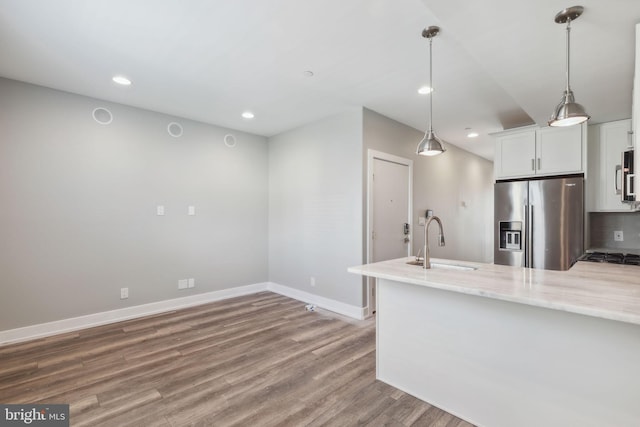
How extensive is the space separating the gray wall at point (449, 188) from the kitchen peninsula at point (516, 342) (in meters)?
2.22

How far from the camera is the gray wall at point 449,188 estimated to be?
13.7ft

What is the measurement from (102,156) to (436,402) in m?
4.26

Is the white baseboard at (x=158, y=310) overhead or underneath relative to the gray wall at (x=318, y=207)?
underneath

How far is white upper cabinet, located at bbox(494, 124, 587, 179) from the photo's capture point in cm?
340

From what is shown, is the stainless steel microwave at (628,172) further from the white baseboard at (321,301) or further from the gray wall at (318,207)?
the white baseboard at (321,301)

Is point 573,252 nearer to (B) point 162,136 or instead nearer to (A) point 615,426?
(A) point 615,426

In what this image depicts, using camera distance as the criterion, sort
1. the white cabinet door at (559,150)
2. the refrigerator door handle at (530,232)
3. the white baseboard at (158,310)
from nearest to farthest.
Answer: the white baseboard at (158,310) → the white cabinet door at (559,150) → the refrigerator door handle at (530,232)

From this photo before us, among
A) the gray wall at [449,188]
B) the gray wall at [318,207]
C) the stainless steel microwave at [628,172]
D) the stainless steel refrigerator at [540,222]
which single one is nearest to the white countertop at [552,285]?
the stainless steel microwave at [628,172]

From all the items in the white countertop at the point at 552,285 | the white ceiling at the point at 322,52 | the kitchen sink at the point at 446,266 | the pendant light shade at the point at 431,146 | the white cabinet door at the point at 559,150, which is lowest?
the kitchen sink at the point at 446,266

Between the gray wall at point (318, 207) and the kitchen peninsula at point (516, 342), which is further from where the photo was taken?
the gray wall at point (318, 207)

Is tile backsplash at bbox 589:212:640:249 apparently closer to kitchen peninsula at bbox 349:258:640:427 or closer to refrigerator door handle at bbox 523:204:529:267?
refrigerator door handle at bbox 523:204:529:267

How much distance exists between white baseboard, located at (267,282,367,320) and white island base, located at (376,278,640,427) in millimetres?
1414

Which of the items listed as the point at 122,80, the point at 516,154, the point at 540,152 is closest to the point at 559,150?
the point at 540,152

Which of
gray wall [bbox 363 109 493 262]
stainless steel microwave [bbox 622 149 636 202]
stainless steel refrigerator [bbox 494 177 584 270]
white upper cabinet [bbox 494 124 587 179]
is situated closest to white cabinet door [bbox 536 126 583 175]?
white upper cabinet [bbox 494 124 587 179]
